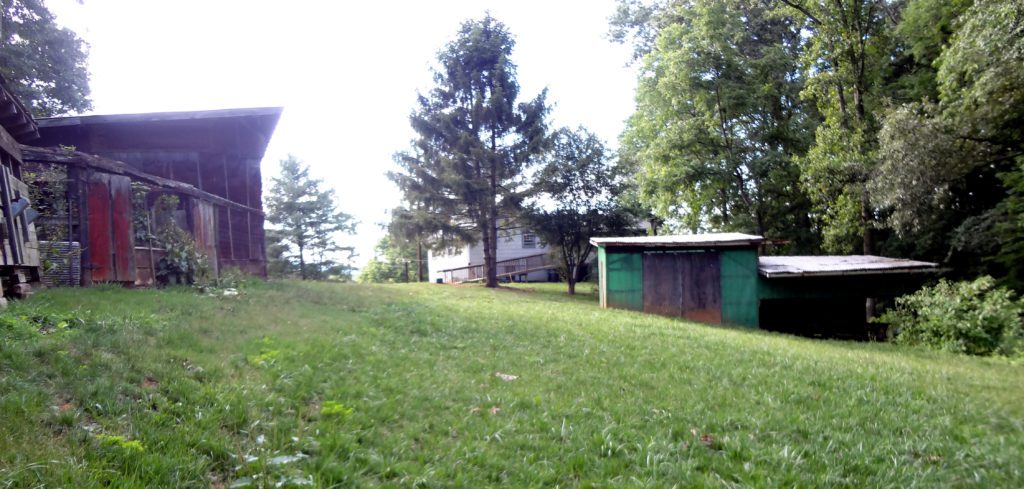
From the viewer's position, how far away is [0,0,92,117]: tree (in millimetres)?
17094

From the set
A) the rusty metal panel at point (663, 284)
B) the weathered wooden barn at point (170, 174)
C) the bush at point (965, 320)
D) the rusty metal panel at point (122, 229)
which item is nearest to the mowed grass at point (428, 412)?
the rusty metal panel at point (122, 229)

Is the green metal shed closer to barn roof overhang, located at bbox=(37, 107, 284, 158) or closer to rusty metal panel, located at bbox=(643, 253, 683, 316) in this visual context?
rusty metal panel, located at bbox=(643, 253, 683, 316)

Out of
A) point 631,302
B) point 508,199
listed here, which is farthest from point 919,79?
point 508,199

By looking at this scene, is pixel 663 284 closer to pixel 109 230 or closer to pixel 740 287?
pixel 740 287

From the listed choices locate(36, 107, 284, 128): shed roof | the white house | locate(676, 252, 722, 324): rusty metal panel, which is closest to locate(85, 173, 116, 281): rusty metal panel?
locate(36, 107, 284, 128): shed roof

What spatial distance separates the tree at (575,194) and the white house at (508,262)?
839cm

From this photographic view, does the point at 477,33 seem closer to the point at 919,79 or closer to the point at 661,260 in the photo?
the point at 661,260

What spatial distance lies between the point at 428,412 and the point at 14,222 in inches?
226

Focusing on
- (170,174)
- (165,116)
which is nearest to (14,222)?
(165,116)

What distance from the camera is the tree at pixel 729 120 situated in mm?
23344

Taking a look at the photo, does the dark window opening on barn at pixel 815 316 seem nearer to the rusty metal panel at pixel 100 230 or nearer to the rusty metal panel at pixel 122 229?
the rusty metal panel at pixel 122 229

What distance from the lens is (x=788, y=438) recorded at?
5.04 m

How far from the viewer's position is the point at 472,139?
24.6m

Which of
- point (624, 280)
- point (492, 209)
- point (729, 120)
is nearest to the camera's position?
point (624, 280)
